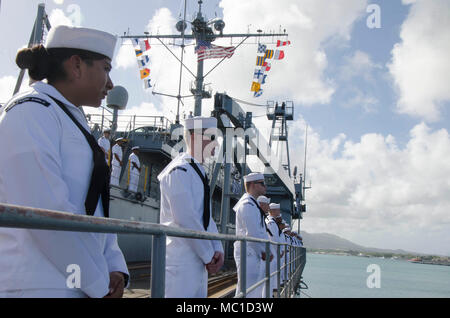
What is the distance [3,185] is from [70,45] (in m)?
0.70

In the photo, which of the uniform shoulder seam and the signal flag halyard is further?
the signal flag halyard

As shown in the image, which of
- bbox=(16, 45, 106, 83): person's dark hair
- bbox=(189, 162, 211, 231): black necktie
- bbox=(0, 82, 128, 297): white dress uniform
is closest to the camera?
bbox=(0, 82, 128, 297): white dress uniform

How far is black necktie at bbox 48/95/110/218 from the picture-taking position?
1391 mm

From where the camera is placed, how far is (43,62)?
4.94 feet

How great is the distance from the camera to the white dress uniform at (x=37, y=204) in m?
1.12

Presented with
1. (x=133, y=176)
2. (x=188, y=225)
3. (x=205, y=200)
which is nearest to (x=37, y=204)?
(x=188, y=225)

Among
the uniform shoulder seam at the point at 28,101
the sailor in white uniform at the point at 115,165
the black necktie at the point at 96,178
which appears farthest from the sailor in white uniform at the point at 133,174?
the uniform shoulder seam at the point at 28,101

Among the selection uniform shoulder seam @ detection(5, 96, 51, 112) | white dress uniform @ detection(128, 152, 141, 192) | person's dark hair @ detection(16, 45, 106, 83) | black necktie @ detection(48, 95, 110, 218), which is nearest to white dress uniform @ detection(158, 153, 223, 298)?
black necktie @ detection(48, 95, 110, 218)

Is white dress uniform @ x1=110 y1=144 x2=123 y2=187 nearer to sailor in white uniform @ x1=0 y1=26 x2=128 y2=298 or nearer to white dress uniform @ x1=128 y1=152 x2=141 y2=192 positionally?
white dress uniform @ x1=128 y1=152 x2=141 y2=192

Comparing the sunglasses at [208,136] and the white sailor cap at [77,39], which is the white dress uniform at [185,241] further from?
the white sailor cap at [77,39]

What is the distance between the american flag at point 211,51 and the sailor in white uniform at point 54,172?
1715 centimetres

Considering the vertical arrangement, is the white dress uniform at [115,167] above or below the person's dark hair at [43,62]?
above
